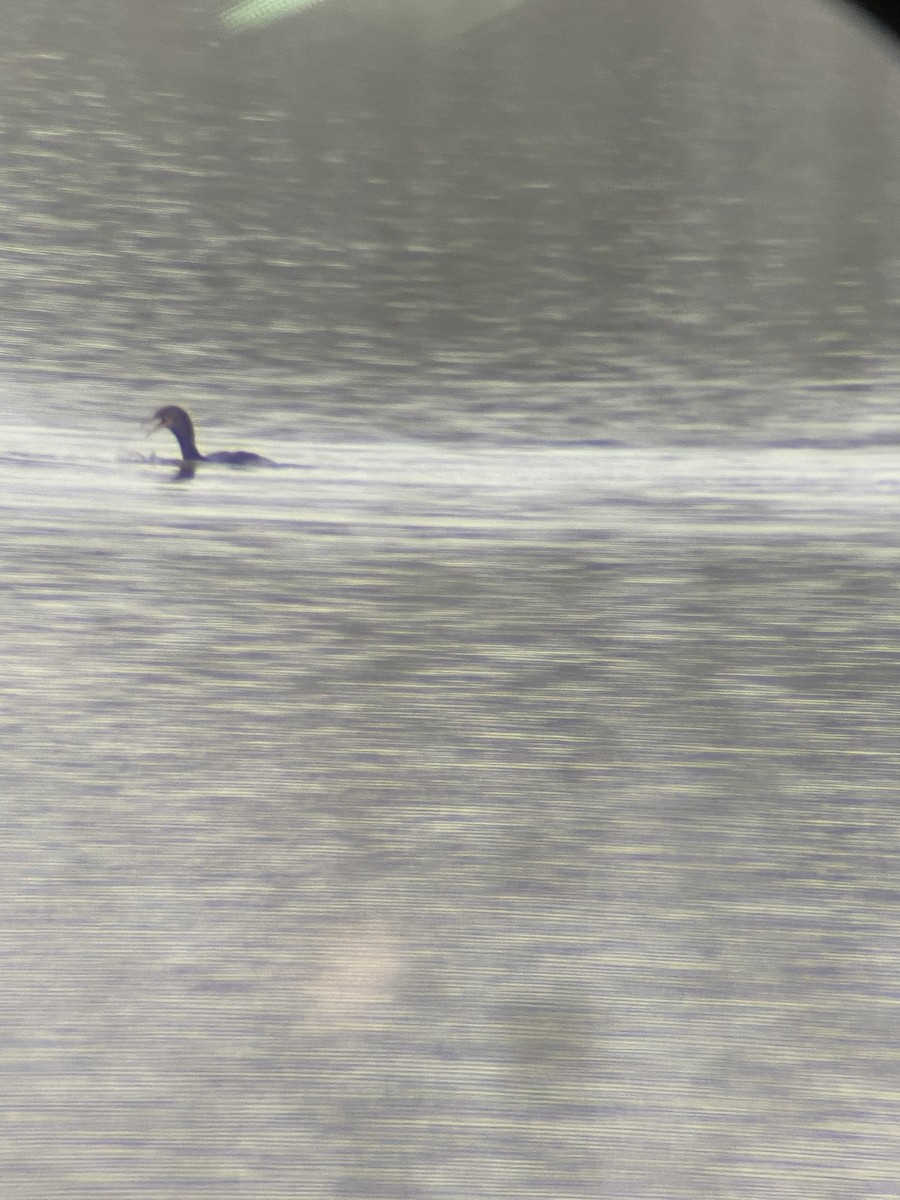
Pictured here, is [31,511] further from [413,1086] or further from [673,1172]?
[673,1172]

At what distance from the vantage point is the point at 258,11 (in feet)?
2.56

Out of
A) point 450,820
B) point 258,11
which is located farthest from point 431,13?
point 450,820

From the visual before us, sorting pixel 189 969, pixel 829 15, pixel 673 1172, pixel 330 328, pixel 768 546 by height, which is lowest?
pixel 673 1172

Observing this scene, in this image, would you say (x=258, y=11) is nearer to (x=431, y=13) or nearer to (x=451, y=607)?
(x=431, y=13)

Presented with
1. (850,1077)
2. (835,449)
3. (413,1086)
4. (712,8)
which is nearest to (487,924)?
(413,1086)

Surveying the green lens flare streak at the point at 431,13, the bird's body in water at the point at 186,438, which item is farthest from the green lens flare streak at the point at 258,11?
the bird's body in water at the point at 186,438

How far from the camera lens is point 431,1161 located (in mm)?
584

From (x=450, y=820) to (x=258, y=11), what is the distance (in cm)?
66

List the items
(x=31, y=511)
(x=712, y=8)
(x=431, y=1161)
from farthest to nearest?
(x=712, y=8)
(x=31, y=511)
(x=431, y=1161)

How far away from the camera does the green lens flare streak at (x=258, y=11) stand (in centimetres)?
78

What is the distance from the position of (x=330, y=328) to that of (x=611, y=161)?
Result: 0.89ft

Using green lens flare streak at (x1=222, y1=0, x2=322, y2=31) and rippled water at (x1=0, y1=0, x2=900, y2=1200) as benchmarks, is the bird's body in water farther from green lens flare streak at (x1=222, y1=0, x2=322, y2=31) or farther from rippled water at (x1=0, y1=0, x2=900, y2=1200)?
green lens flare streak at (x1=222, y1=0, x2=322, y2=31)

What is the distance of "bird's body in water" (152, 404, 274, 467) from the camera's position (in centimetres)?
74

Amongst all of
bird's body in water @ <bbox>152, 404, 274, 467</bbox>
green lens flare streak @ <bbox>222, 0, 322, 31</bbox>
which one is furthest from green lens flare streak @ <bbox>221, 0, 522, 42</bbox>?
bird's body in water @ <bbox>152, 404, 274, 467</bbox>
